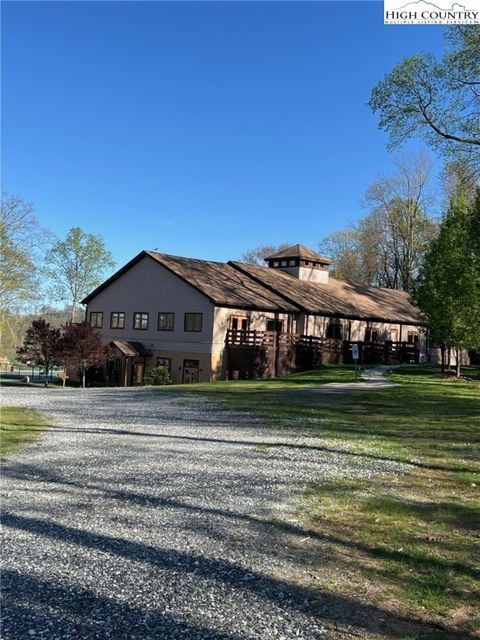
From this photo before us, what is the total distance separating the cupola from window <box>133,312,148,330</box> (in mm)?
12310

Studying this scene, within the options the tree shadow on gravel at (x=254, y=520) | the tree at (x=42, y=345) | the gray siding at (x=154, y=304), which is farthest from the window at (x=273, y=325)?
the tree shadow on gravel at (x=254, y=520)

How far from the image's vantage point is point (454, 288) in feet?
80.5

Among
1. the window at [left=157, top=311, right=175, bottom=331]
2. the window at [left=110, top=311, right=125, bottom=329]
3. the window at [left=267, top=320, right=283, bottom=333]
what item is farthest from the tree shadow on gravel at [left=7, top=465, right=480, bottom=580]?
the window at [left=110, top=311, right=125, bottom=329]

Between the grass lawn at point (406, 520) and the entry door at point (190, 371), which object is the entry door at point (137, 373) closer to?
the entry door at point (190, 371)

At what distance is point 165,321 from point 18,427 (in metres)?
23.5

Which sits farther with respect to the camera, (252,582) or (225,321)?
(225,321)

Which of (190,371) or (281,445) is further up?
(190,371)

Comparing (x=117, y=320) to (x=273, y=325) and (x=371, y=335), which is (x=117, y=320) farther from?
(x=371, y=335)

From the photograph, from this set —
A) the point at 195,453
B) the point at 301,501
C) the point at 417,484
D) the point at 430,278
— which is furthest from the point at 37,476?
the point at 430,278

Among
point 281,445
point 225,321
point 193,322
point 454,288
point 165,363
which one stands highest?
point 454,288

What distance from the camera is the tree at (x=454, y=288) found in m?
23.9

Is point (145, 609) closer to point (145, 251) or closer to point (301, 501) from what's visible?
point (301, 501)

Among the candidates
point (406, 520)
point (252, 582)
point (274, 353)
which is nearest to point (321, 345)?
point (274, 353)

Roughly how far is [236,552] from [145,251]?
3263 cm
